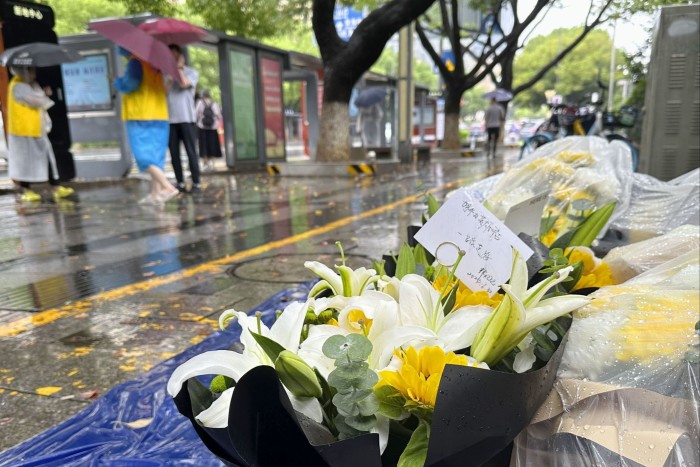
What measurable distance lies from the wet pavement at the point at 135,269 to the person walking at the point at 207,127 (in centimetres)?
531

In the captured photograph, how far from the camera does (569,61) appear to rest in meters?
46.9

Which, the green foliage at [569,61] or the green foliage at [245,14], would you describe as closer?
the green foliage at [245,14]

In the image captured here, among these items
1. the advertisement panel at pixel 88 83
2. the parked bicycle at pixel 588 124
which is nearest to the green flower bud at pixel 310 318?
the parked bicycle at pixel 588 124

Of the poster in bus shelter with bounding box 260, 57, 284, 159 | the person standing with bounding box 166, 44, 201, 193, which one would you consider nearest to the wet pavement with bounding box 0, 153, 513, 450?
the person standing with bounding box 166, 44, 201, 193

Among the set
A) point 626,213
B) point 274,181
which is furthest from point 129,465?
point 274,181

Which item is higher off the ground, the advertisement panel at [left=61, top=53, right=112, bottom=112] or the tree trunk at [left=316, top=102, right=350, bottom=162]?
the advertisement panel at [left=61, top=53, right=112, bottom=112]

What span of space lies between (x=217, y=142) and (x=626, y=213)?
12.3 m

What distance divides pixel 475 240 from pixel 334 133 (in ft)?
33.7

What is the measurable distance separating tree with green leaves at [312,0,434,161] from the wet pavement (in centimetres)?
334

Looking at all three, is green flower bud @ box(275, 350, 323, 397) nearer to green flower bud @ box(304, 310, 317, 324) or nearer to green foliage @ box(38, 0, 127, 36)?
green flower bud @ box(304, 310, 317, 324)

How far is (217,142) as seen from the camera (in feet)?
44.9

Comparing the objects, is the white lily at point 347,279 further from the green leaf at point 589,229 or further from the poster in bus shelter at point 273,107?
the poster in bus shelter at point 273,107

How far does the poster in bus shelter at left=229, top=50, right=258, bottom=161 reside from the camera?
1221cm

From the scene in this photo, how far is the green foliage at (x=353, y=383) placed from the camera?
2.66 feet
